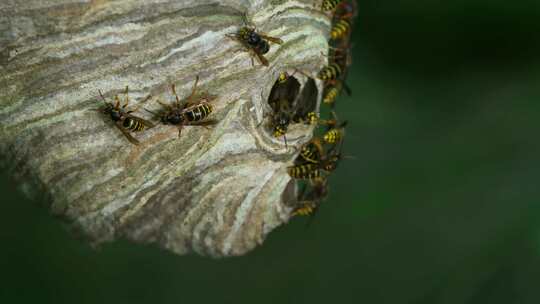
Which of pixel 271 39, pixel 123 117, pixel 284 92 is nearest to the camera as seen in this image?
pixel 123 117

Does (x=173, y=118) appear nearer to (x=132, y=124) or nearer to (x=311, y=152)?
(x=132, y=124)

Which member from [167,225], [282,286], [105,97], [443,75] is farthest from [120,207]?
[443,75]

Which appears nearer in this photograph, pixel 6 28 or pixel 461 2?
pixel 6 28

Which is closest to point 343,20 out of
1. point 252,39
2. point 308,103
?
point 308,103

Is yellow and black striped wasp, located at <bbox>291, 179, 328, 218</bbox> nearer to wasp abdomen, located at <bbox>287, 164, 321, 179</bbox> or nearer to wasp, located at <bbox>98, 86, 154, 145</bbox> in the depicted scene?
wasp abdomen, located at <bbox>287, 164, 321, 179</bbox>

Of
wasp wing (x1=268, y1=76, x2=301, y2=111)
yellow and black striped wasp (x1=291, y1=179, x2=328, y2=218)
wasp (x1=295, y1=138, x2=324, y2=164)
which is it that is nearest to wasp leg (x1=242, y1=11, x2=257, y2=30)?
wasp wing (x1=268, y1=76, x2=301, y2=111)

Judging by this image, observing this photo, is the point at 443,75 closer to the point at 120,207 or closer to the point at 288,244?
the point at 288,244

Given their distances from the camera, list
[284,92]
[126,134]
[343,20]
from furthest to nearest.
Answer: [343,20] → [284,92] → [126,134]
